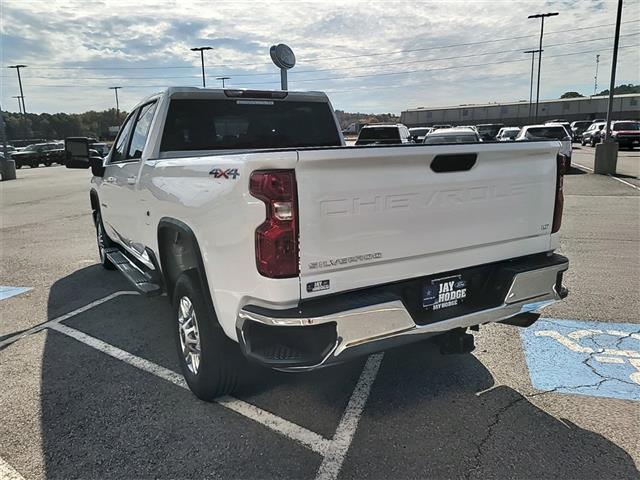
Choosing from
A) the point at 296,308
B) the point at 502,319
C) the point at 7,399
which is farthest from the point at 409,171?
the point at 7,399

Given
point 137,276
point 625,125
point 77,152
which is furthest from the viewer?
point 625,125

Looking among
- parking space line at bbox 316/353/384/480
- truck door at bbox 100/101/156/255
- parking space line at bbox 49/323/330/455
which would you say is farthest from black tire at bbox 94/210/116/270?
parking space line at bbox 316/353/384/480

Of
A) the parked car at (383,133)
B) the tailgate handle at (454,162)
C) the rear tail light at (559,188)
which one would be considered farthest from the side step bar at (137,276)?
the parked car at (383,133)

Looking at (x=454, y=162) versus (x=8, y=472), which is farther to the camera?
(x=454, y=162)

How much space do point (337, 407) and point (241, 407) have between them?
631mm

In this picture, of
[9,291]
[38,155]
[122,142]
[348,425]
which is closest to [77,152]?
[122,142]

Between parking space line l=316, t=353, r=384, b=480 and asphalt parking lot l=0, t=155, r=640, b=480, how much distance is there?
0.01 m

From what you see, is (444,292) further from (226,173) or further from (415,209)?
(226,173)

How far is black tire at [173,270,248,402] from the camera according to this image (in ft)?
10.3

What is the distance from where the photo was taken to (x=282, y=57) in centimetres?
757

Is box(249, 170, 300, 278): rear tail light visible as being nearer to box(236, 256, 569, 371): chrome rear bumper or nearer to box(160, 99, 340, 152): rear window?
box(236, 256, 569, 371): chrome rear bumper

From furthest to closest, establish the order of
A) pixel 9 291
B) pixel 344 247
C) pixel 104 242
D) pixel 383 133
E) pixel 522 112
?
pixel 522 112, pixel 383 133, pixel 104 242, pixel 9 291, pixel 344 247

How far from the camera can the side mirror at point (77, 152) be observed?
589cm

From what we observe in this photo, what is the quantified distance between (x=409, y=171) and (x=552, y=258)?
141 cm
